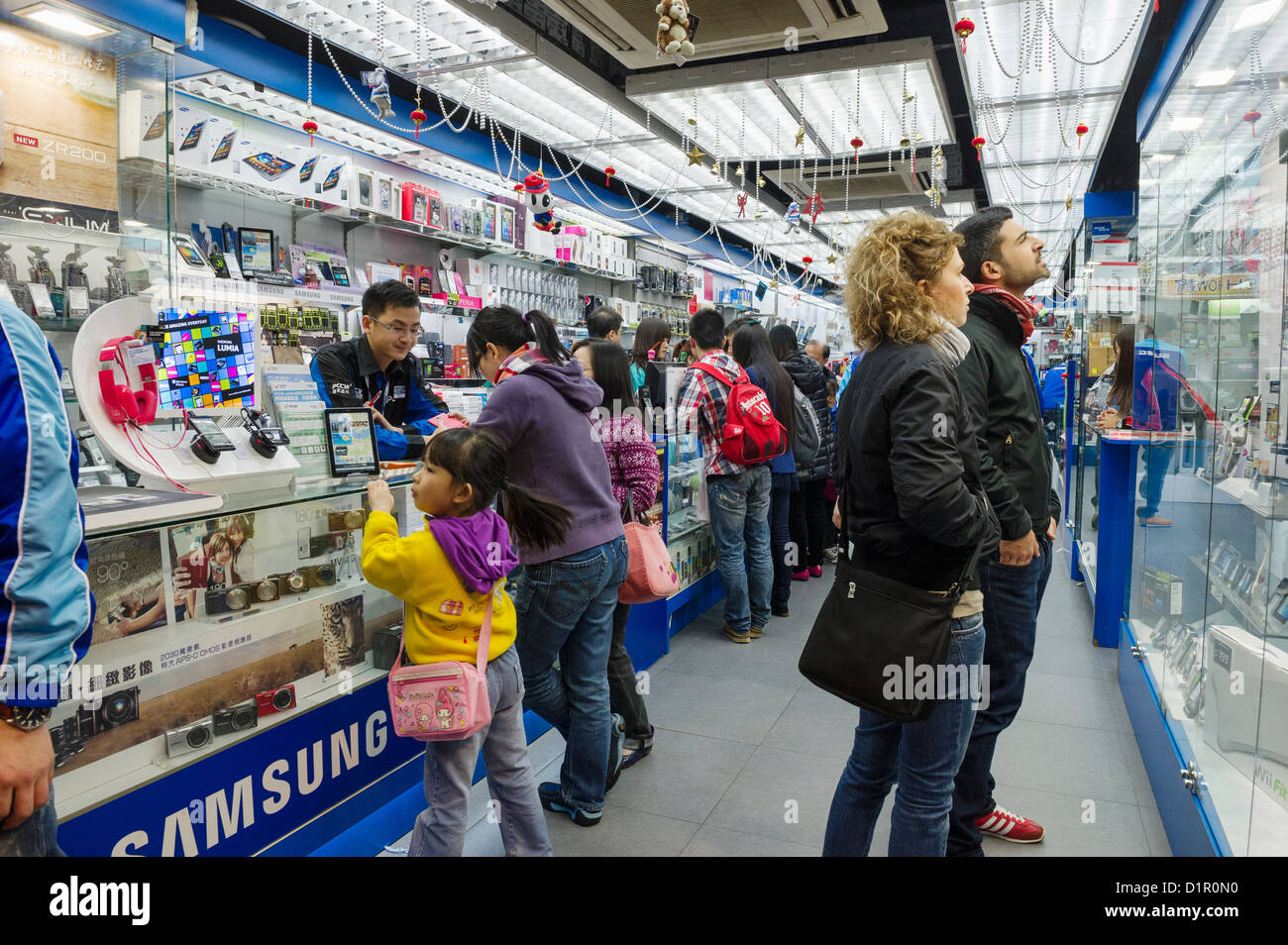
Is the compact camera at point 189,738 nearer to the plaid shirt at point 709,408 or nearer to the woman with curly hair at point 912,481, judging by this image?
the woman with curly hair at point 912,481

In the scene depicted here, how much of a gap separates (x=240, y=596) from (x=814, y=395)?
4.09 meters

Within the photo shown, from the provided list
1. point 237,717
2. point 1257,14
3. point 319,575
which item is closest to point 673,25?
point 1257,14

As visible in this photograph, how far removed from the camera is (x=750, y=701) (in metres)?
3.78

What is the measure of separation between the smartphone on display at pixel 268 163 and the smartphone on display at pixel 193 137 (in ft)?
0.80

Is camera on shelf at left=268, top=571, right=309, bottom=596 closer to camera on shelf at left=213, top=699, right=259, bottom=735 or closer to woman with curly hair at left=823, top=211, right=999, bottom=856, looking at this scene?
camera on shelf at left=213, top=699, right=259, bottom=735

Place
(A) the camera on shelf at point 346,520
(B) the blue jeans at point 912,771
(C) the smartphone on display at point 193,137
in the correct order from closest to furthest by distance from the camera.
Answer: (B) the blue jeans at point 912,771, (A) the camera on shelf at point 346,520, (C) the smartphone on display at point 193,137

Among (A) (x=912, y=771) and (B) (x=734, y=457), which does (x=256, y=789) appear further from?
(B) (x=734, y=457)

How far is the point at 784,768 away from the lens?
3107mm

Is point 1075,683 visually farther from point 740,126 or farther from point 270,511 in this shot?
point 740,126

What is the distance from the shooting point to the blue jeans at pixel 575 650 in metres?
2.53

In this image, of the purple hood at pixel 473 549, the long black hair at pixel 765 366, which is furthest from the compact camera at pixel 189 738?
the long black hair at pixel 765 366

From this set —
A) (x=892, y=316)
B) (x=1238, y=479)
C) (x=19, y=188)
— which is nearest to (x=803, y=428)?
(x=1238, y=479)
